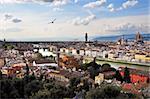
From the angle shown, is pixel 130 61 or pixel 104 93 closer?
pixel 104 93

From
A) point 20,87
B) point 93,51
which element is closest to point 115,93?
point 20,87

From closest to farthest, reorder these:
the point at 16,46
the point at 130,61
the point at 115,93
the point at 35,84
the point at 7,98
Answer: the point at 7,98 → the point at 115,93 → the point at 35,84 → the point at 130,61 → the point at 16,46

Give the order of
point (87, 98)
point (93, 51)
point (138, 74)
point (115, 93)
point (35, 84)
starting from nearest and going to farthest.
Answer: point (87, 98), point (115, 93), point (35, 84), point (138, 74), point (93, 51)

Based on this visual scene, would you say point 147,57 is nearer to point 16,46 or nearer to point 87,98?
point 16,46

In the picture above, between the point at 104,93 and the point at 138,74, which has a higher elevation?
the point at 104,93

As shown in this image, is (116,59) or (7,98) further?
(116,59)

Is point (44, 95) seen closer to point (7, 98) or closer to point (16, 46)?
point (7, 98)

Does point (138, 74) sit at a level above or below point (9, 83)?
below

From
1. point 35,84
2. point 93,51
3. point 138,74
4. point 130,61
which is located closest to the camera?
point 35,84

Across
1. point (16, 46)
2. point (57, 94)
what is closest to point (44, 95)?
point (57, 94)
